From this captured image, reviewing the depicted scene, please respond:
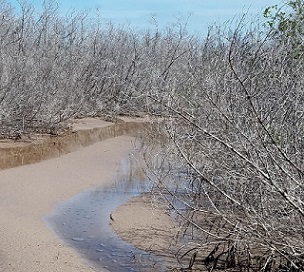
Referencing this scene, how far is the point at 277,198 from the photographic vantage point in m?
5.78

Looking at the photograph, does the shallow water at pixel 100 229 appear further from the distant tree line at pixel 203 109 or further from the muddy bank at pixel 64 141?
the muddy bank at pixel 64 141

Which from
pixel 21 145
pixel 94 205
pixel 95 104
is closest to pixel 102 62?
pixel 95 104

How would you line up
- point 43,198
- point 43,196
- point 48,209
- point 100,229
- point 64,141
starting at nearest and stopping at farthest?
point 100,229 → point 48,209 → point 43,198 → point 43,196 → point 64,141

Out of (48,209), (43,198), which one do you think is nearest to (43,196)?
(43,198)

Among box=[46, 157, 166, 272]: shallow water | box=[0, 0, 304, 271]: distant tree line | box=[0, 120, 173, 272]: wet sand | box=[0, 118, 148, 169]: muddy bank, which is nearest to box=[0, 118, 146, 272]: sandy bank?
box=[0, 120, 173, 272]: wet sand

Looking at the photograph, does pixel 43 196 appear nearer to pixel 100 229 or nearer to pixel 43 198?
pixel 43 198

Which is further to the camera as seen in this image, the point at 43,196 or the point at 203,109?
the point at 43,196

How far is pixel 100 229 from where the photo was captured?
988cm

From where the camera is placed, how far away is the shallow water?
8.24 metres

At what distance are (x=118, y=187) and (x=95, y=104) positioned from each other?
1271 cm

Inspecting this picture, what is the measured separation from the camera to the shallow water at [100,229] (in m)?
8.24

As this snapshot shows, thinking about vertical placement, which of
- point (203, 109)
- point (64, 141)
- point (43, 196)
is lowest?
point (64, 141)

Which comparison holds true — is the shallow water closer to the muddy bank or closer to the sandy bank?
the sandy bank

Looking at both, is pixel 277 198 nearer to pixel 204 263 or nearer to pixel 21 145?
pixel 204 263
